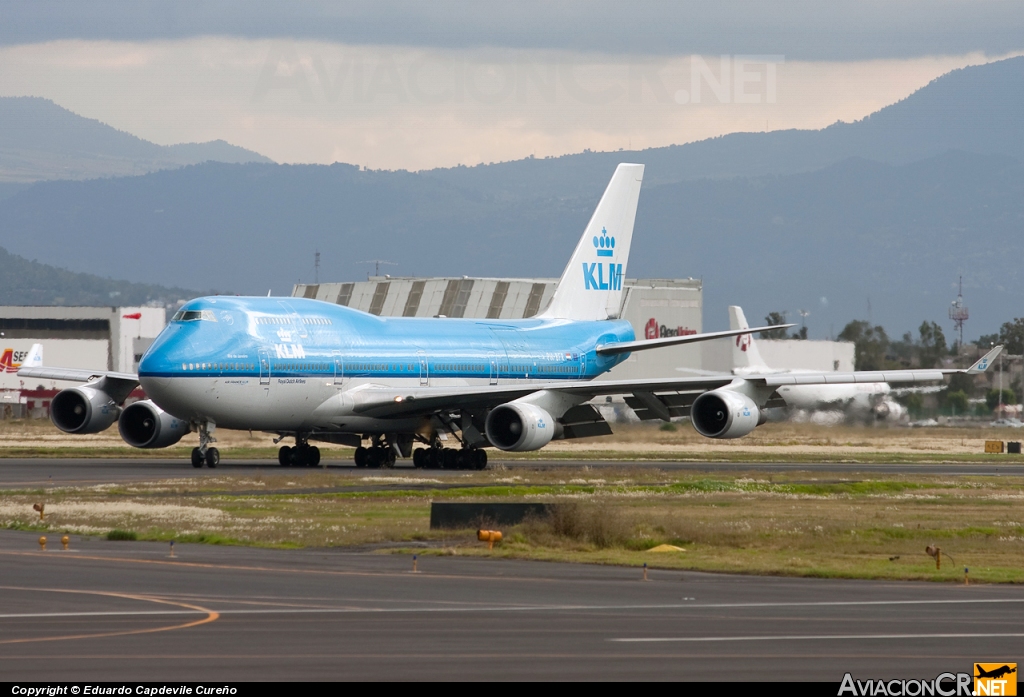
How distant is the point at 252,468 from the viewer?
43969 millimetres

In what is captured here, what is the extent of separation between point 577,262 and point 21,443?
26170 mm

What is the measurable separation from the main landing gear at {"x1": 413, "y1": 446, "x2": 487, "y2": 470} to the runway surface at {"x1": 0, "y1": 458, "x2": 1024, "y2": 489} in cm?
54

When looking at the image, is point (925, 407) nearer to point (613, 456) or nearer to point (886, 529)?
point (613, 456)

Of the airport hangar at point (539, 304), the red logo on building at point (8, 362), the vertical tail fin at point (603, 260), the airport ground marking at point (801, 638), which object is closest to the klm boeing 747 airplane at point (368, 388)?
the vertical tail fin at point (603, 260)

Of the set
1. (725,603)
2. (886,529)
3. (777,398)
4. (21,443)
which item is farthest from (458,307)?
(725,603)

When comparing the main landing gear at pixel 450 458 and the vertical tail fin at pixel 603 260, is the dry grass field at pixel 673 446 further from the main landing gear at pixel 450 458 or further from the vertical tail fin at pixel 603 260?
the main landing gear at pixel 450 458

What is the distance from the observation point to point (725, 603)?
56.6 feet

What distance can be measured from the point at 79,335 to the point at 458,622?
5477 inches

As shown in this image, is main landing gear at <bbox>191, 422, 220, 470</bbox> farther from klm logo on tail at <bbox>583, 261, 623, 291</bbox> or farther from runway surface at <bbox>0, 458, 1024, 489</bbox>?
klm logo on tail at <bbox>583, 261, 623, 291</bbox>

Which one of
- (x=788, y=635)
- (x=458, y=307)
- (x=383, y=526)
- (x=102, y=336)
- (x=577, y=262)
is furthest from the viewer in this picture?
(x=102, y=336)

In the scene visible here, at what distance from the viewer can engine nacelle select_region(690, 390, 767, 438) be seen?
42.4 m

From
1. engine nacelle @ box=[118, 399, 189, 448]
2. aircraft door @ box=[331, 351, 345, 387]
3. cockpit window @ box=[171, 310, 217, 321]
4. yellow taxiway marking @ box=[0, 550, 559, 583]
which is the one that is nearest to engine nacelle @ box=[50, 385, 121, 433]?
engine nacelle @ box=[118, 399, 189, 448]

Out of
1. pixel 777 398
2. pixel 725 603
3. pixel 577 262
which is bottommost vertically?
pixel 725 603

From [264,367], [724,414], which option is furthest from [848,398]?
[264,367]
